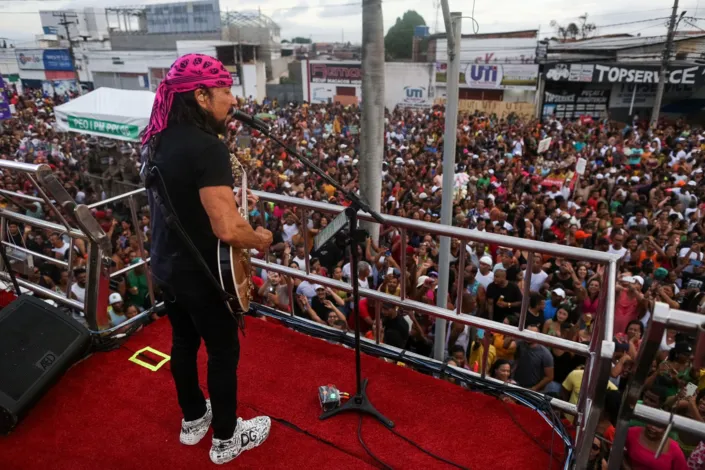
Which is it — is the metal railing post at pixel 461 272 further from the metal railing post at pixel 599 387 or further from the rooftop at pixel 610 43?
the rooftop at pixel 610 43

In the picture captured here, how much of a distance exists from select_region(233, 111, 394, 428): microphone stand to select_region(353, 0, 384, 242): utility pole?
447 centimetres

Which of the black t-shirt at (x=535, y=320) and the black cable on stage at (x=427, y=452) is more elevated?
the black cable on stage at (x=427, y=452)

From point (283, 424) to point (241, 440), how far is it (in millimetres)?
299

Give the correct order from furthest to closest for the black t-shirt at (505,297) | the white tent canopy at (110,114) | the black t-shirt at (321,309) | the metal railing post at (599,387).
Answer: the white tent canopy at (110,114) → the black t-shirt at (505,297) → the black t-shirt at (321,309) → the metal railing post at (599,387)

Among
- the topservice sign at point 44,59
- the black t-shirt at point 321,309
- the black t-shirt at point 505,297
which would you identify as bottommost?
the black t-shirt at point 505,297

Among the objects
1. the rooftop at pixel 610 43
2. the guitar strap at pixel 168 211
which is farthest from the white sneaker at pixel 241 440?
the rooftop at pixel 610 43

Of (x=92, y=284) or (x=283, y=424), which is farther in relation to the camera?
(x=92, y=284)

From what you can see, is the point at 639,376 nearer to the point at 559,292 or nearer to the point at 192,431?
the point at 192,431

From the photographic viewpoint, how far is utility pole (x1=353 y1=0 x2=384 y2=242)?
21.9 ft

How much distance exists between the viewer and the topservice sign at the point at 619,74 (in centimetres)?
2488

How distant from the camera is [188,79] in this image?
2.09 meters

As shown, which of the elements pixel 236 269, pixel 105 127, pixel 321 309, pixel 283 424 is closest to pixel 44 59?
pixel 105 127

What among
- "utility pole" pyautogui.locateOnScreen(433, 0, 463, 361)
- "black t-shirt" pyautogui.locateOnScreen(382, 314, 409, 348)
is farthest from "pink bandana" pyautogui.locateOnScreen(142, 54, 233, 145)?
"black t-shirt" pyautogui.locateOnScreen(382, 314, 409, 348)

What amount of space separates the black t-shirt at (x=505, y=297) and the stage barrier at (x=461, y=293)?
330 cm
